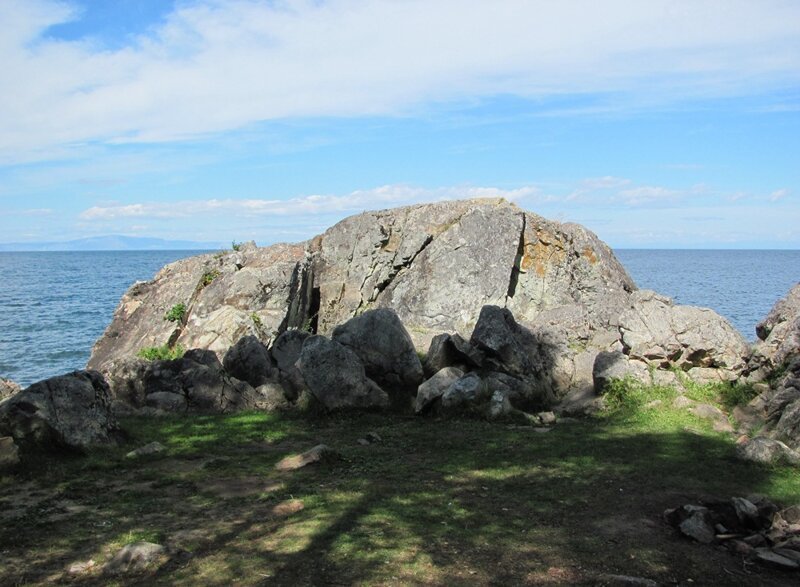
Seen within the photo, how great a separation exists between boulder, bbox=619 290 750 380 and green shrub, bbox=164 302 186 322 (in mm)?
15440

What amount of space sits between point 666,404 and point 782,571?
849cm

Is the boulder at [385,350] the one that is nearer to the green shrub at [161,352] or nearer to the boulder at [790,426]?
the green shrub at [161,352]

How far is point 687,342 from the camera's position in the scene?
61.8 ft

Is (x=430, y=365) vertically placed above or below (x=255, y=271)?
below

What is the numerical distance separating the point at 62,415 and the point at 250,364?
6.49 metres

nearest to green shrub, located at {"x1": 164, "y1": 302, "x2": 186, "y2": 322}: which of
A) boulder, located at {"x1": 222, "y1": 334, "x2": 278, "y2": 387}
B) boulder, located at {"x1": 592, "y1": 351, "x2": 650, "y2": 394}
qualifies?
boulder, located at {"x1": 222, "y1": 334, "x2": 278, "y2": 387}

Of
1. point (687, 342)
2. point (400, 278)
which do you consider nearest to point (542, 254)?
point (400, 278)

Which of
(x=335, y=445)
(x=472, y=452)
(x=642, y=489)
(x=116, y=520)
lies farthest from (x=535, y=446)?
(x=116, y=520)

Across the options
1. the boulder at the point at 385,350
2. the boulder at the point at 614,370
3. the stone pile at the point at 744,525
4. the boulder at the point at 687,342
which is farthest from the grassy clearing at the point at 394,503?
the boulder at the point at 687,342

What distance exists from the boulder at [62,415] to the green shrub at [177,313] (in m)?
11.9

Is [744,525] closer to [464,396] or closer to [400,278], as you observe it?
[464,396]

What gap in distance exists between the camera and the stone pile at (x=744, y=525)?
30.4 feet

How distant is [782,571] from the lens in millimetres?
8711

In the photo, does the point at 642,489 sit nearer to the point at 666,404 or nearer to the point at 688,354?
the point at 666,404
